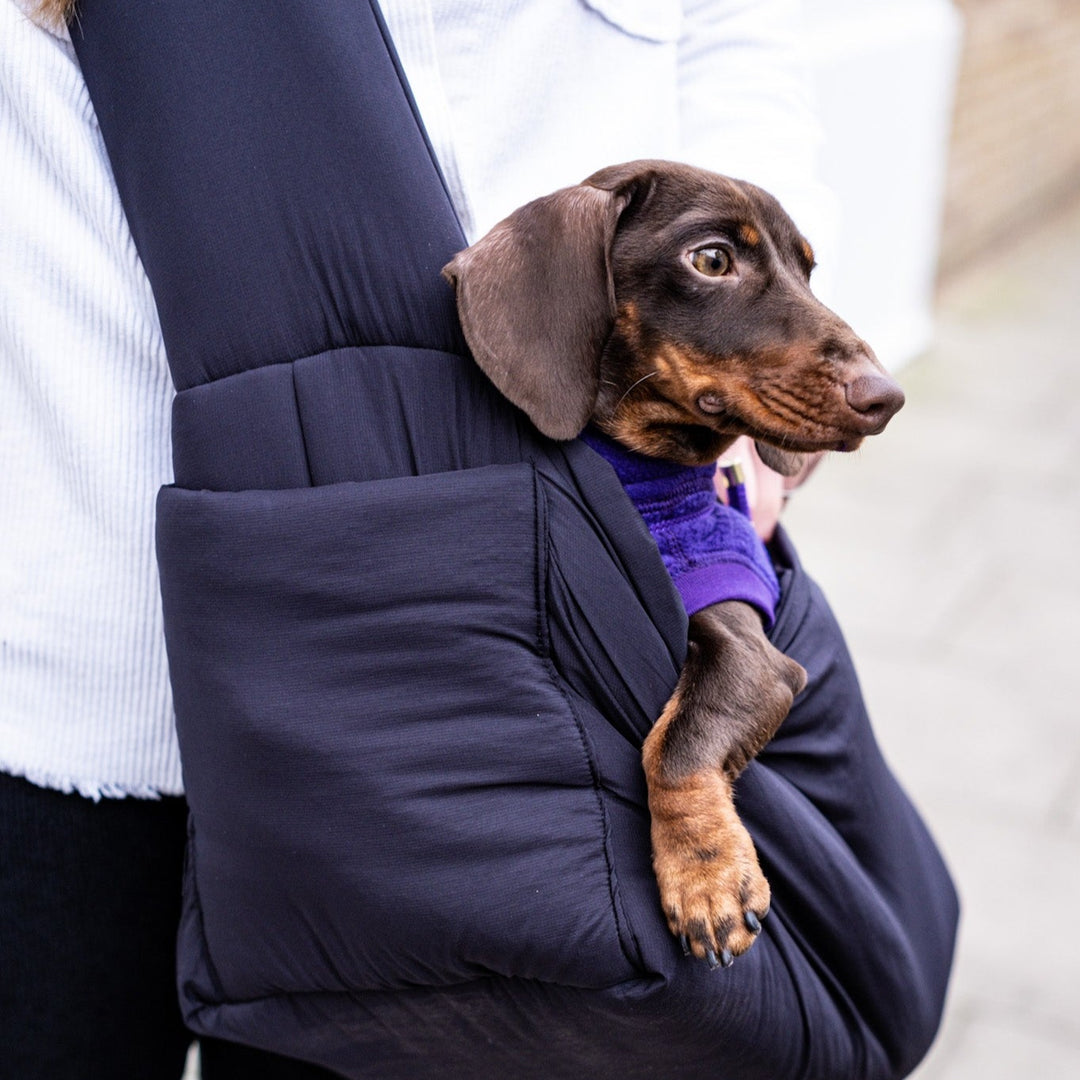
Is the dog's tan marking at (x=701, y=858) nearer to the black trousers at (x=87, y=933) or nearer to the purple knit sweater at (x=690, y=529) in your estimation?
the purple knit sweater at (x=690, y=529)

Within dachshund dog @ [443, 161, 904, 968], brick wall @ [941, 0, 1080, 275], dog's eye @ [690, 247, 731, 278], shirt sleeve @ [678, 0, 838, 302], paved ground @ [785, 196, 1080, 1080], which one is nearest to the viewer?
dachshund dog @ [443, 161, 904, 968]


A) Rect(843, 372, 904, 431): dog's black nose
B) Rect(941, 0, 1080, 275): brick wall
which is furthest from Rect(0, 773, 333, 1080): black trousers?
Rect(941, 0, 1080, 275): brick wall

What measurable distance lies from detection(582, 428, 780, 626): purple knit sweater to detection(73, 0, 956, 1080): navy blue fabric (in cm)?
14

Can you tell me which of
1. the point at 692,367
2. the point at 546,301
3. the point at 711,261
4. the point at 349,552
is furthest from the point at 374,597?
the point at 711,261

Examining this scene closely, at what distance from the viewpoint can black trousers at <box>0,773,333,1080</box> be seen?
1537mm

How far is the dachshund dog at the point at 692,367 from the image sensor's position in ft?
4.56

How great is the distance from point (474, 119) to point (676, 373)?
1.21ft

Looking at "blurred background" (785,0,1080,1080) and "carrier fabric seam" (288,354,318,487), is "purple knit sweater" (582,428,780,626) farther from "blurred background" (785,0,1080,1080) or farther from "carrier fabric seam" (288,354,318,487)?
"blurred background" (785,0,1080,1080)

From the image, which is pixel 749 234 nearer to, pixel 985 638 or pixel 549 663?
pixel 549 663

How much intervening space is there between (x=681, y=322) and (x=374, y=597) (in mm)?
539

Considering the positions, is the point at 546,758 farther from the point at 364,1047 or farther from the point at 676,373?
the point at 676,373

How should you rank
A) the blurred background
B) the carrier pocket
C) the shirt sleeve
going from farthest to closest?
1. the blurred background
2. the shirt sleeve
3. the carrier pocket

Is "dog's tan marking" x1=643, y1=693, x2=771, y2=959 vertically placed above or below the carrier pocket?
below

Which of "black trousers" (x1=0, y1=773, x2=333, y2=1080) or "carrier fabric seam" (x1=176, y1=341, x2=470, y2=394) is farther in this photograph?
"black trousers" (x1=0, y1=773, x2=333, y2=1080)
